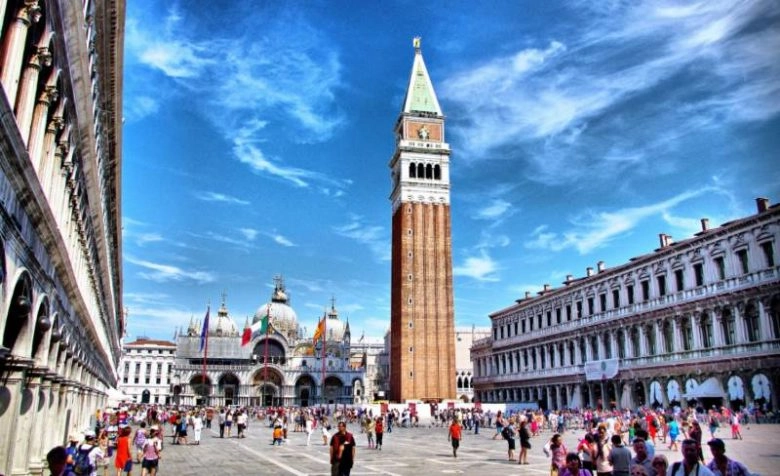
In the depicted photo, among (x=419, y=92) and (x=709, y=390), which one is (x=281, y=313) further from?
(x=709, y=390)

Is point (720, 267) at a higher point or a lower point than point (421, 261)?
lower

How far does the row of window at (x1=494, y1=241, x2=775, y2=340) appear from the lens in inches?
1363

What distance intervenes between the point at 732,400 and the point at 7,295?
119ft

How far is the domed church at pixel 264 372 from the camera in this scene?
8400 cm

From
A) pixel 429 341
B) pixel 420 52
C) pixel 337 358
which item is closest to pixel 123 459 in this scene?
pixel 429 341

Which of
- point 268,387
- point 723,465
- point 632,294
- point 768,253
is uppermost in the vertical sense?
point 768,253

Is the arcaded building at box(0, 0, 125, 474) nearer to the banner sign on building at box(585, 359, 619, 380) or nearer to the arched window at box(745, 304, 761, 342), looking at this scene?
the arched window at box(745, 304, 761, 342)

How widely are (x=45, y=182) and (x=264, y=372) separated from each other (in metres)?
77.3

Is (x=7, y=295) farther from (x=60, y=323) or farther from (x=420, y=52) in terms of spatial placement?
(x=420, y=52)

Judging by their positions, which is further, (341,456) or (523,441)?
(523,441)

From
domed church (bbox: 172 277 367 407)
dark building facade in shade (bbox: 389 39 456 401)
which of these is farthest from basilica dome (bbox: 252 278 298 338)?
dark building facade in shade (bbox: 389 39 456 401)

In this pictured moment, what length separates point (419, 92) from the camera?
75250mm

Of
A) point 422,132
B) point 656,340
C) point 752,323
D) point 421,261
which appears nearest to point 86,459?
point 752,323

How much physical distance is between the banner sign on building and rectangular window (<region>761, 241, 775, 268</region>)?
15158mm
